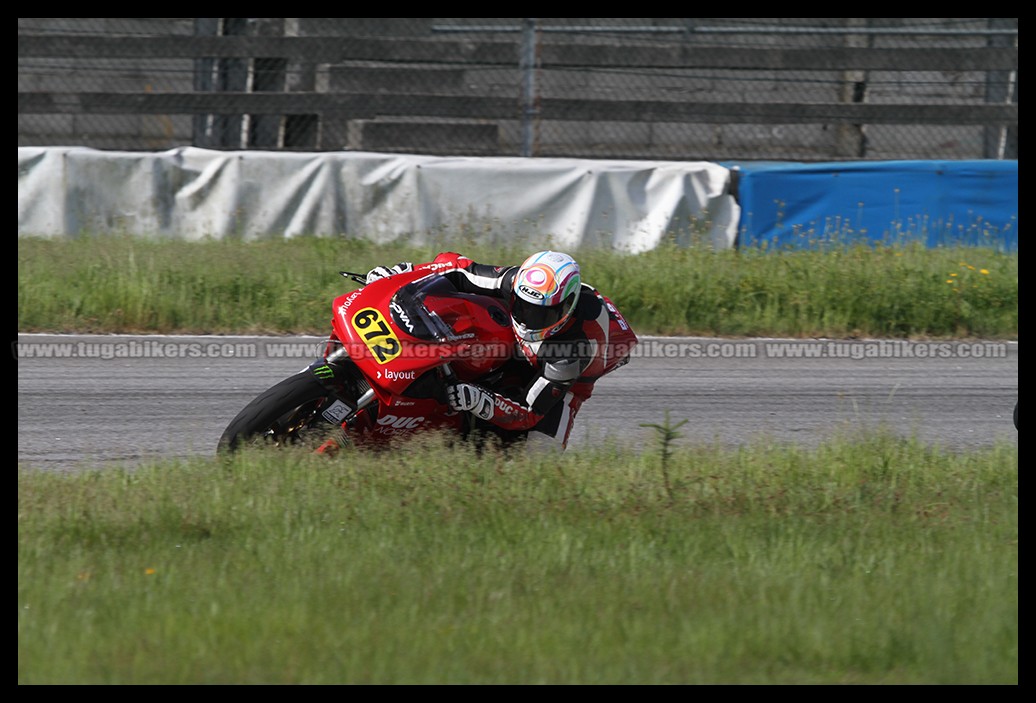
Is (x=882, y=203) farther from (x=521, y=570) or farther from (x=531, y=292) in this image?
(x=521, y=570)

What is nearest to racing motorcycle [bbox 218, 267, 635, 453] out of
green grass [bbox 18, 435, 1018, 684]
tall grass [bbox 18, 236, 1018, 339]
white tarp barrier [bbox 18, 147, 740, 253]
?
green grass [bbox 18, 435, 1018, 684]

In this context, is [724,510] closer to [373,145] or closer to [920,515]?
[920,515]

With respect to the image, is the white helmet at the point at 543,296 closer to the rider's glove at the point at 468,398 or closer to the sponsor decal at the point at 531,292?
the sponsor decal at the point at 531,292

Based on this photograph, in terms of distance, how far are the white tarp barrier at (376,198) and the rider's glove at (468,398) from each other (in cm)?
595

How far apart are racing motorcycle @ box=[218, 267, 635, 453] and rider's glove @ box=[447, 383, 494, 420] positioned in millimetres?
41

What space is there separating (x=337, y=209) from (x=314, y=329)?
239 cm

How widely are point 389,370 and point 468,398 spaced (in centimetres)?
43

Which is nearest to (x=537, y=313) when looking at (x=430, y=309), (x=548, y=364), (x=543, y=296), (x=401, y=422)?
(x=543, y=296)

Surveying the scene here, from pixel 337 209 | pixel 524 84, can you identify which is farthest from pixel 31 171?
pixel 524 84

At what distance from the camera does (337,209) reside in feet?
39.6

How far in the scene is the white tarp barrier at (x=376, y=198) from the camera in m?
11.7

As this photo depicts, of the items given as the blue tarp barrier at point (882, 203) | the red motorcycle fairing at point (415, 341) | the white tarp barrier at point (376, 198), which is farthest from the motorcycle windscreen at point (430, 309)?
the blue tarp barrier at point (882, 203)

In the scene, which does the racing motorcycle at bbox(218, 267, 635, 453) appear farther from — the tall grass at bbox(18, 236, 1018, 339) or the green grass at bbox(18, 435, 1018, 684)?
the tall grass at bbox(18, 236, 1018, 339)

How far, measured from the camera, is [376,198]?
12016mm
